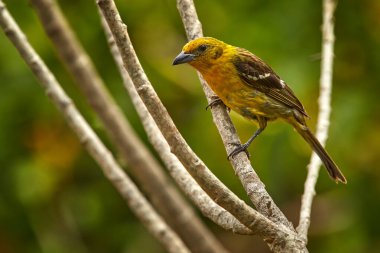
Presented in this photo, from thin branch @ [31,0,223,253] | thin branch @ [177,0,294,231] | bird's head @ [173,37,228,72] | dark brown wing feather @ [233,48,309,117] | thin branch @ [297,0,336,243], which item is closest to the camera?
thin branch @ [31,0,223,253]

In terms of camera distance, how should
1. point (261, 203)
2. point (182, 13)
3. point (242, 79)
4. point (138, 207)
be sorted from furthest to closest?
point (242, 79), point (182, 13), point (261, 203), point (138, 207)

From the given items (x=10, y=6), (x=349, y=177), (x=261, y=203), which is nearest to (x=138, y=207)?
(x=261, y=203)

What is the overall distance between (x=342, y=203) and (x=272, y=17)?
1371mm

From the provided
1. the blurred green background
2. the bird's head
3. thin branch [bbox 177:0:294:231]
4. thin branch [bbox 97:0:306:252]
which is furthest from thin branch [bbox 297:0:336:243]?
the blurred green background

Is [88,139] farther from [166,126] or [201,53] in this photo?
[201,53]

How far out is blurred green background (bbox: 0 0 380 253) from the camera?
454 cm

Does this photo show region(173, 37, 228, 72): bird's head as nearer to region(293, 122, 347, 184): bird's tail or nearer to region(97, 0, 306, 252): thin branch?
region(293, 122, 347, 184): bird's tail

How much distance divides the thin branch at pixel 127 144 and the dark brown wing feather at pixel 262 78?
10.5 ft

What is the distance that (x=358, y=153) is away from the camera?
15.1ft

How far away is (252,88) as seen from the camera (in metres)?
4.39

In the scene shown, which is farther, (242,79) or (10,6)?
(10,6)

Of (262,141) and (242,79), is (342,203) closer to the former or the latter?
(262,141)

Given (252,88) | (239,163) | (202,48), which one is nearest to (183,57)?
(202,48)

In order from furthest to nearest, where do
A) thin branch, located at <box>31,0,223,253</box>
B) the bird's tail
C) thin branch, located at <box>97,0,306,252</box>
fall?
the bird's tail → thin branch, located at <box>97,0,306,252</box> → thin branch, located at <box>31,0,223,253</box>
